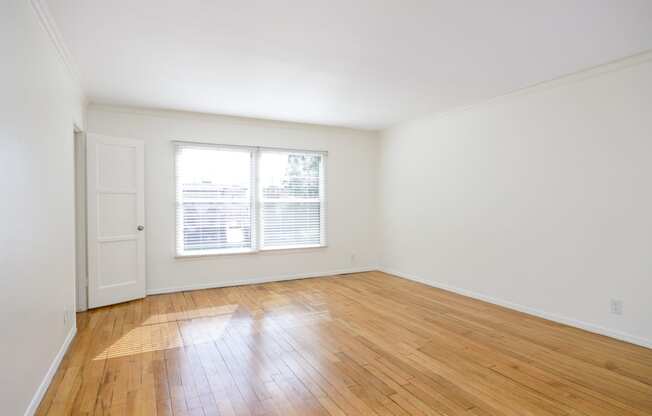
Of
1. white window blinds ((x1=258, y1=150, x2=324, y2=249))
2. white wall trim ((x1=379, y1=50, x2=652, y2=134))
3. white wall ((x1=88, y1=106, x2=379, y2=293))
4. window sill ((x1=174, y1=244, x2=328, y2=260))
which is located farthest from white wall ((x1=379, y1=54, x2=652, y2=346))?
window sill ((x1=174, y1=244, x2=328, y2=260))

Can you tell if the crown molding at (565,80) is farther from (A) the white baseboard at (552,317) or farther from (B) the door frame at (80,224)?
(B) the door frame at (80,224)

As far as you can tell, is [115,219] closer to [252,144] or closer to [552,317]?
[252,144]

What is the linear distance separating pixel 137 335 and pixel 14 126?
226cm

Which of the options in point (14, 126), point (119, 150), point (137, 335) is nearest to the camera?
point (14, 126)

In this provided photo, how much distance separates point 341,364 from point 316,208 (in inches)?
142

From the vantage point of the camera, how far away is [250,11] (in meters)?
2.44

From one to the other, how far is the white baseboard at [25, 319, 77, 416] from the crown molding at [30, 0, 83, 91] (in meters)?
2.44

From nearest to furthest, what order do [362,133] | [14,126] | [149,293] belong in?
[14,126] < [149,293] < [362,133]

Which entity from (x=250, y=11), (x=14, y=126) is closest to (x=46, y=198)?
(x=14, y=126)

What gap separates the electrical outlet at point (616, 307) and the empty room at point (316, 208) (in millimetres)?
56

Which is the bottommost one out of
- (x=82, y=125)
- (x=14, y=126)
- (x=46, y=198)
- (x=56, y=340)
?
(x=56, y=340)

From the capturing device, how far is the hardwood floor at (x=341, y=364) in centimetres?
224

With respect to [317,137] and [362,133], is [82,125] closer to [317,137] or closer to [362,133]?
[317,137]

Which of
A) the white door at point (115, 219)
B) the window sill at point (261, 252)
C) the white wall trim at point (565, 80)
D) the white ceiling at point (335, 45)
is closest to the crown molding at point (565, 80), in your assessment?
the white wall trim at point (565, 80)
